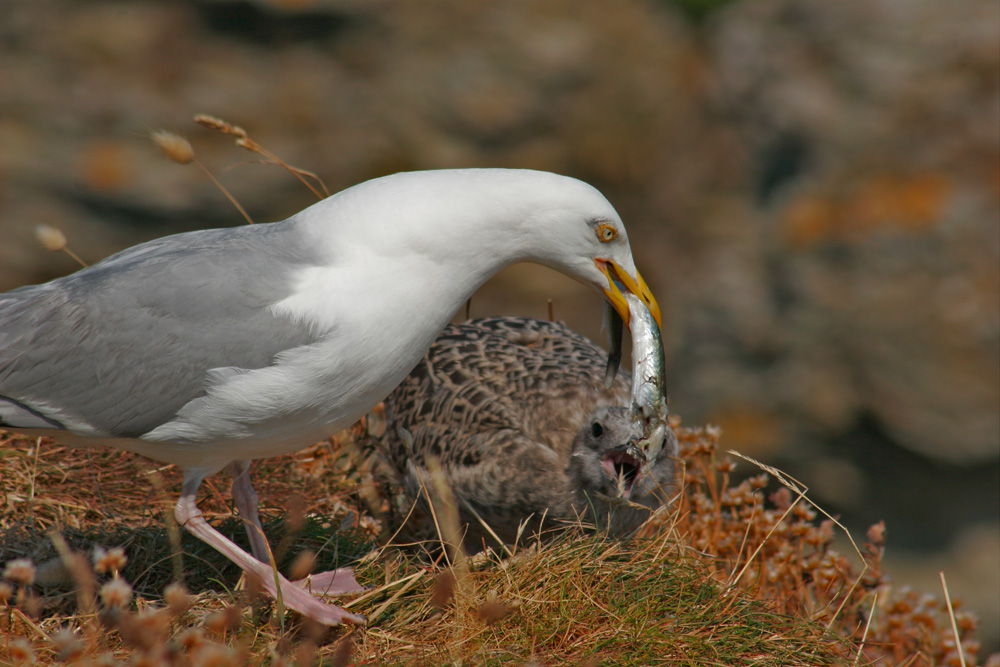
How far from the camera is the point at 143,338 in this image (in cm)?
305

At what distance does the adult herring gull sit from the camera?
2994mm

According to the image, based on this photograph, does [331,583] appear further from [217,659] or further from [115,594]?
[217,659]

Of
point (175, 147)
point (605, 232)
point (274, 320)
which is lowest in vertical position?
point (274, 320)

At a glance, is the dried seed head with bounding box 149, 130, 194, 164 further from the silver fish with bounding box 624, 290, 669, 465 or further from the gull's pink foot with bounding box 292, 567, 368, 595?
the silver fish with bounding box 624, 290, 669, 465

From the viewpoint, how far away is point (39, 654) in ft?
9.30

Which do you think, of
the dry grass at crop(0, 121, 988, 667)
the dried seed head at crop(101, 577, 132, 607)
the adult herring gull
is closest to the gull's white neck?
the adult herring gull

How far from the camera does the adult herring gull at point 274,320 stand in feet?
9.82

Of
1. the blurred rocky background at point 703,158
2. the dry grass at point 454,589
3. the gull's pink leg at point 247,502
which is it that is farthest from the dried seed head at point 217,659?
the blurred rocky background at point 703,158

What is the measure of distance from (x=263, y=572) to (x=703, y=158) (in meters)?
7.42

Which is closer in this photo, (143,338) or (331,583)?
(143,338)

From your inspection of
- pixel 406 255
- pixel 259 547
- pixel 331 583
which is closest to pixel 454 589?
pixel 331 583

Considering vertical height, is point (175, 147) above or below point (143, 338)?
above

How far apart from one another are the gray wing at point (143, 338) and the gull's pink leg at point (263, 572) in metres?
0.37

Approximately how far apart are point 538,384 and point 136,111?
Result: 5283mm
